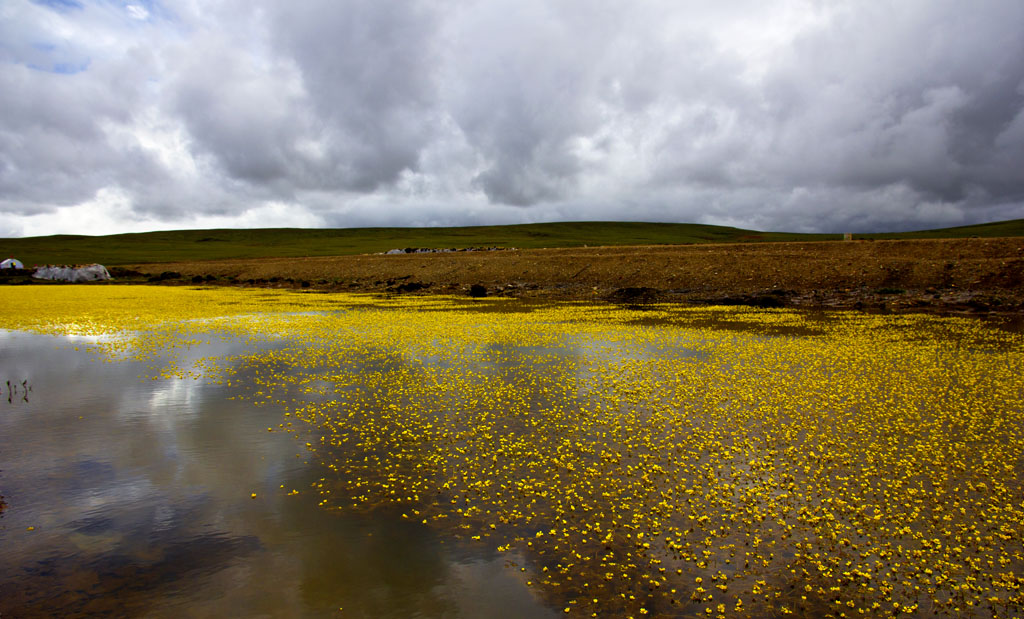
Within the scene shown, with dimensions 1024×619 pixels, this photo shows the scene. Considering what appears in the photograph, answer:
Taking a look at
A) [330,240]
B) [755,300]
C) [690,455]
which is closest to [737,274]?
[755,300]

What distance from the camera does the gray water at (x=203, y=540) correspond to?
6555mm

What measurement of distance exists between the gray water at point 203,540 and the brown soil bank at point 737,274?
36.0 meters

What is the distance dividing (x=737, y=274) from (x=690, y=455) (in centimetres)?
3876

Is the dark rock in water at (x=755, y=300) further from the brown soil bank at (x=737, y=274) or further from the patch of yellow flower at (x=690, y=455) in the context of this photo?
the patch of yellow flower at (x=690, y=455)

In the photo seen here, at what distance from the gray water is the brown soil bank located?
36.0 metres

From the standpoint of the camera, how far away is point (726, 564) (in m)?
7.23

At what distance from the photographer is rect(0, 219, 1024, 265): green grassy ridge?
381 feet

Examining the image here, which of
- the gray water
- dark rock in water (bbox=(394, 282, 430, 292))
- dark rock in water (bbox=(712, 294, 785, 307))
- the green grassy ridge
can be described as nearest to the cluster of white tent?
the green grassy ridge

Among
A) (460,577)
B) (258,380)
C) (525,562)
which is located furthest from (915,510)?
(258,380)

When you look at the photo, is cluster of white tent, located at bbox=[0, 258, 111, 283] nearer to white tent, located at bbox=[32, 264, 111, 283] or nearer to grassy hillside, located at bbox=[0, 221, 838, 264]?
white tent, located at bbox=[32, 264, 111, 283]

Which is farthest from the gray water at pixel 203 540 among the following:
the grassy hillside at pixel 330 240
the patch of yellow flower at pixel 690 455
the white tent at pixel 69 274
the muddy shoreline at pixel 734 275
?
the grassy hillside at pixel 330 240

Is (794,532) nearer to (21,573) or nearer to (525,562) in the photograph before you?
(525,562)

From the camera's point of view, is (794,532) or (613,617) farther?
(794,532)

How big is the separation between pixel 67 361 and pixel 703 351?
79.2 feet
